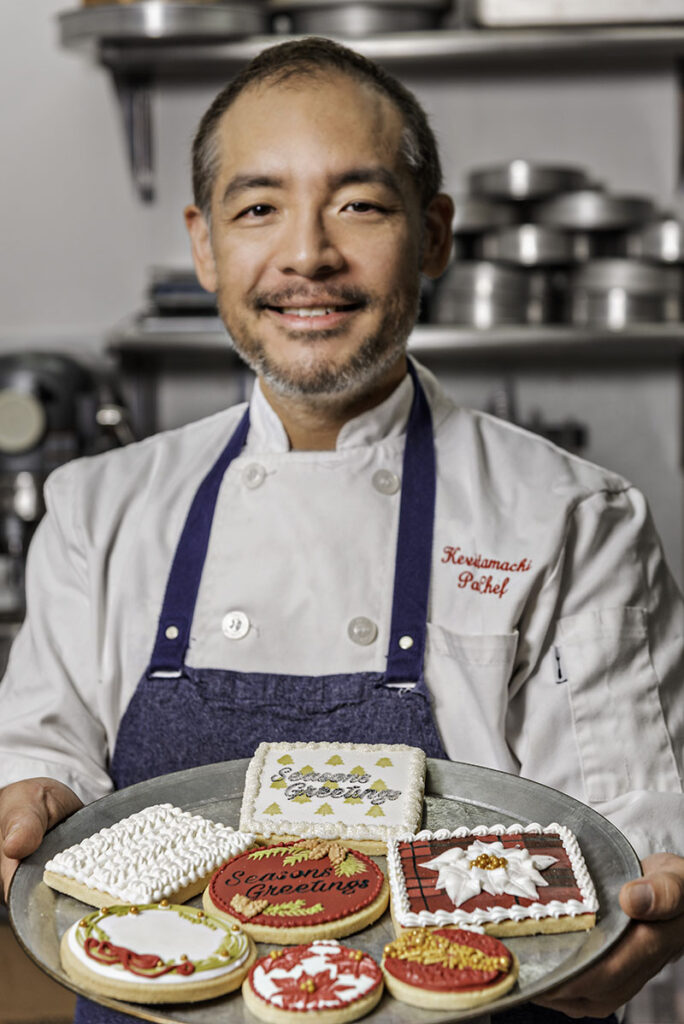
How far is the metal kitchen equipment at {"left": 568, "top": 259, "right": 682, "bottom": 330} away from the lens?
2.56 metres

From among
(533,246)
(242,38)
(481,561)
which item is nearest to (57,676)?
(481,561)

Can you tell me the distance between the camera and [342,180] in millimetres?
1394

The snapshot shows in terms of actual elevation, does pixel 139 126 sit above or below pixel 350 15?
below

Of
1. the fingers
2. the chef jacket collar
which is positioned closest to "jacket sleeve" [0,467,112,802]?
the chef jacket collar

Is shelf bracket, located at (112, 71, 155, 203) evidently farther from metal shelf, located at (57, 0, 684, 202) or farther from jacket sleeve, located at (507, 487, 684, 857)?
jacket sleeve, located at (507, 487, 684, 857)

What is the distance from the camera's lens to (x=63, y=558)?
1.52 meters

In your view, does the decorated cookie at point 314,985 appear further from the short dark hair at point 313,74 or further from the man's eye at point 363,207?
the short dark hair at point 313,74

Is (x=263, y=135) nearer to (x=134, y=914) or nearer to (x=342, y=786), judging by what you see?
(x=342, y=786)

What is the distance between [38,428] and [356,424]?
143 cm

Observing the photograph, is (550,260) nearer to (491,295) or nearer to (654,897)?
(491,295)

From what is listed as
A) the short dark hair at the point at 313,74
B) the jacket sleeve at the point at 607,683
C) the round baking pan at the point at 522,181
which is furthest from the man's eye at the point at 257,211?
the round baking pan at the point at 522,181

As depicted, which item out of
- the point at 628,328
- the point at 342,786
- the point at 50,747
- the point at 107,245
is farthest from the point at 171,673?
the point at 107,245

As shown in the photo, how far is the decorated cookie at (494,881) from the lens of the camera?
97cm

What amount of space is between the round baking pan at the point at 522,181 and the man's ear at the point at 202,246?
115cm
